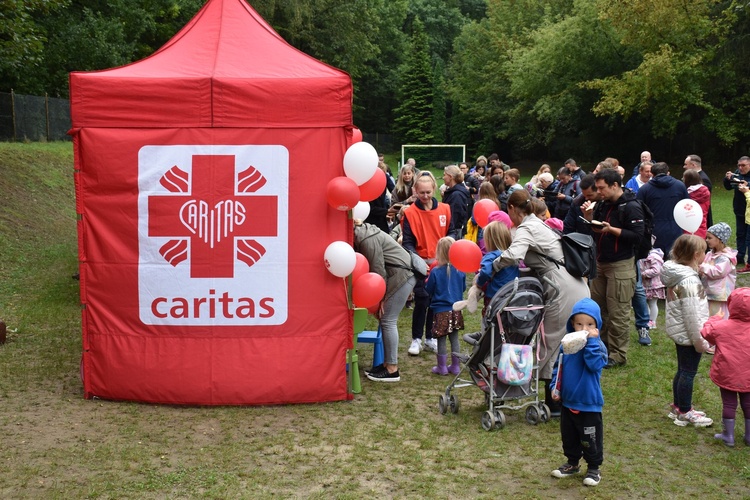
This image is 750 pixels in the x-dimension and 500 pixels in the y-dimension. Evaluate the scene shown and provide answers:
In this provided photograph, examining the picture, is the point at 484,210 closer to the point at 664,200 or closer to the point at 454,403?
the point at 664,200

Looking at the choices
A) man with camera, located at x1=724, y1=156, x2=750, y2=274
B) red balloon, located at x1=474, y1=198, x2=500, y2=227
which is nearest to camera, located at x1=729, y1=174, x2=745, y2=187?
man with camera, located at x1=724, y1=156, x2=750, y2=274

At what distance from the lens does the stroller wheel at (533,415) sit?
6.53m

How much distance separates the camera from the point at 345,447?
6.01 meters

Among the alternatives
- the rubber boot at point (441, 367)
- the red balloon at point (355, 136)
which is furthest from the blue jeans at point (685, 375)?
the red balloon at point (355, 136)

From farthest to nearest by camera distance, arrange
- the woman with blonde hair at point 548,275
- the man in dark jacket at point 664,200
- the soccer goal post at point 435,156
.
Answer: the soccer goal post at point 435,156 → the man in dark jacket at point 664,200 → the woman with blonde hair at point 548,275

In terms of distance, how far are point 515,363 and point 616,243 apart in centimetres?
219

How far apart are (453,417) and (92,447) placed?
290 centimetres

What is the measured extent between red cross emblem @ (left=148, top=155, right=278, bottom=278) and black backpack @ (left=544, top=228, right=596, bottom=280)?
250 cm

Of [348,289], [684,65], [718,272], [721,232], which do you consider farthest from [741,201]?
[684,65]

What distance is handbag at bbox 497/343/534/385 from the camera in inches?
251

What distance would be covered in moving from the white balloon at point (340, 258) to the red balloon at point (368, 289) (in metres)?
0.22

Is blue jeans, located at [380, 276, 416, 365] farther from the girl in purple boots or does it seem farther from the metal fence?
the metal fence

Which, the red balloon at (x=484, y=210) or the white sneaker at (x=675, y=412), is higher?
the red balloon at (x=484, y=210)

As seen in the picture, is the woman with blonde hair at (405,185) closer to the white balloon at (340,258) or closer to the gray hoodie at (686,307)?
the white balloon at (340,258)
